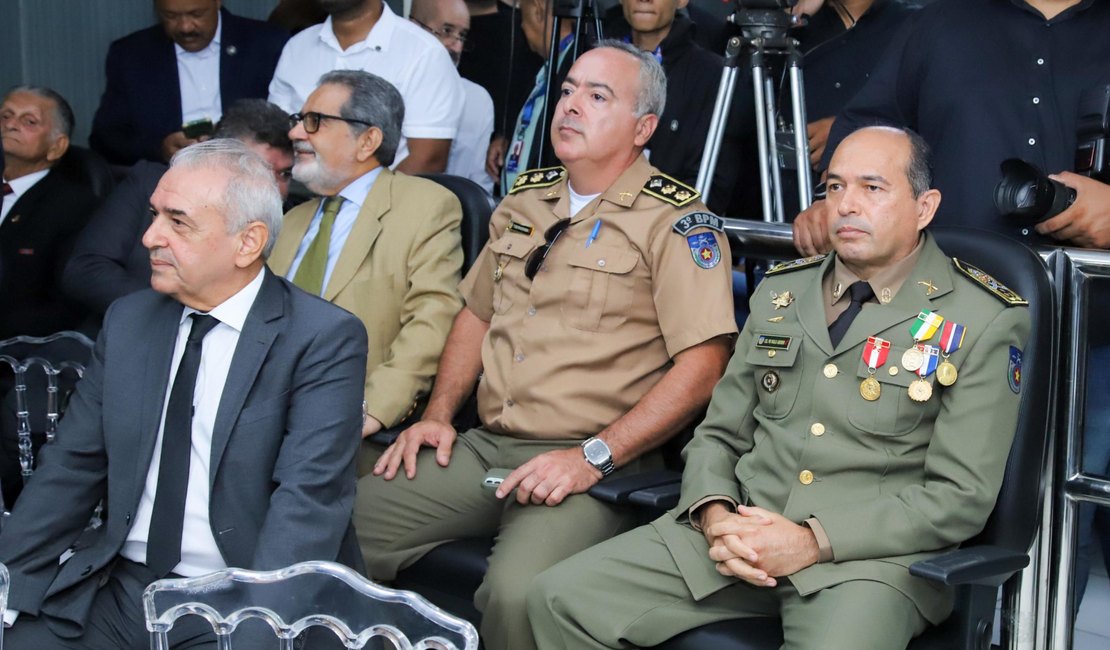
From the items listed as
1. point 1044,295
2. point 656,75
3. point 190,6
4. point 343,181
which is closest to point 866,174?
point 1044,295

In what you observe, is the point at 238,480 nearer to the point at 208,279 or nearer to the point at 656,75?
the point at 208,279

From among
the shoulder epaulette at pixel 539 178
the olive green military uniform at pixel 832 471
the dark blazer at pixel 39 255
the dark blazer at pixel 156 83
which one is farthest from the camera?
the dark blazer at pixel 156 83

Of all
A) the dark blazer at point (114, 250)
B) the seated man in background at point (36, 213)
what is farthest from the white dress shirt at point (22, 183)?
the dark blazer at point (114, 250)

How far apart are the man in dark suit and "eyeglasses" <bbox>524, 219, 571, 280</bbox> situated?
0.73 m

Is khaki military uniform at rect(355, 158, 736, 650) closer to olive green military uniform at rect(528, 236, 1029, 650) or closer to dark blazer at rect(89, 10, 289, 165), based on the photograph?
olive green military uniform at rect(528, 236, 1029, 650)

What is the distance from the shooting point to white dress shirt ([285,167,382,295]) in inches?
135

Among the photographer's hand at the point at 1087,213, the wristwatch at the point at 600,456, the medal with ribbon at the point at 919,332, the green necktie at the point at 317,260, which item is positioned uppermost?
the photographer's hand at the point at 1087,213

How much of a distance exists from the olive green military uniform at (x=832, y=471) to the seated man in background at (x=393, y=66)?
180 cm

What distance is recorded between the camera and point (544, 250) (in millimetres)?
3012

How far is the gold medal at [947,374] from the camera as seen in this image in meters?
2.26

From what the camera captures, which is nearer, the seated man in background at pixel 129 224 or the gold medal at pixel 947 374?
the gold medal at pixel 947 374

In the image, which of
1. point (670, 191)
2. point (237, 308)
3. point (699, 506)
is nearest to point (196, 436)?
point (237, 308)

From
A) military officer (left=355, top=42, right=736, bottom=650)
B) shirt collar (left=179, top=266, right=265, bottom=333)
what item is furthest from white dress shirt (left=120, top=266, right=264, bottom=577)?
military officer (left=355, top=42, right=736, bottom=650)

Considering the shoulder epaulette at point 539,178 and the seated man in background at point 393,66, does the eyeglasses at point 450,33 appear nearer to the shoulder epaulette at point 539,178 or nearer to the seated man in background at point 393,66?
the seated man in background at point 393,66
